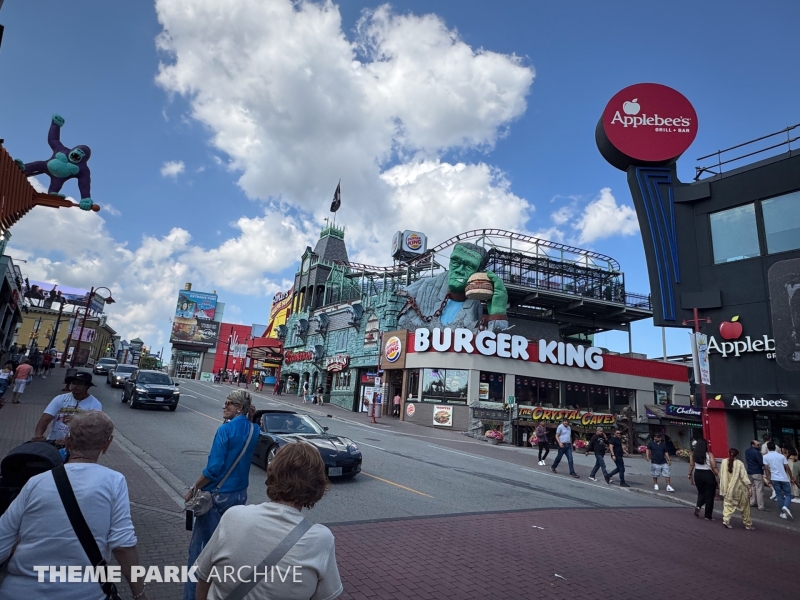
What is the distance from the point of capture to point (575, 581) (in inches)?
219

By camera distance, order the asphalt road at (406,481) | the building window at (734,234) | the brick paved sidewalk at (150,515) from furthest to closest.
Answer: the building window at (734,234)
the asphalt road at (406,481)
the brick paved sidewalk at (150,515)

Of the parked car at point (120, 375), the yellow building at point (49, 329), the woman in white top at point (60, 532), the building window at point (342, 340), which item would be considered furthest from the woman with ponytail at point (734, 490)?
the yellow building at point (49, 329)

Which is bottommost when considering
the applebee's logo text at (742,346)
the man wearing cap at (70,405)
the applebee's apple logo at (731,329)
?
the man wearing cap at (70,405)

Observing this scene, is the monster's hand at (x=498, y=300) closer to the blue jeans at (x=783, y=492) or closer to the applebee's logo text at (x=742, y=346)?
the applebee's logo text at (x=742, y=346)

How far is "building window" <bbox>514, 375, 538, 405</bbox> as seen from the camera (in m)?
32.9

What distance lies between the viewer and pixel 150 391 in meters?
18.9

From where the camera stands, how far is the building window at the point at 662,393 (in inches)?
1515

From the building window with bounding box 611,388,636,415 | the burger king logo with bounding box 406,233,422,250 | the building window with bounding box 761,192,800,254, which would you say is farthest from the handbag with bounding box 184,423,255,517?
the burger king logo with bounding box 406,233,422,250

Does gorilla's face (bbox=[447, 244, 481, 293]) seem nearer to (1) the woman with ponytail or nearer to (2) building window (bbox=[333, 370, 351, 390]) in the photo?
(2) building window (bbox=[333, 370, 351, 390])

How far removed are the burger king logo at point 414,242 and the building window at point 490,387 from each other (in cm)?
2141

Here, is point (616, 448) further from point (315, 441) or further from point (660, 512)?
point (315, 441)

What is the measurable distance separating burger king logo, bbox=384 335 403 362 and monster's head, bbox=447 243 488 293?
238 inches

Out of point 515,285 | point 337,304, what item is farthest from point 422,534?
point 337,304

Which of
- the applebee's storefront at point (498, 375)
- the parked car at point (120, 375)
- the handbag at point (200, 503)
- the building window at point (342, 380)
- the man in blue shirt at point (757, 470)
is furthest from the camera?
the building window at point (342, 380)
